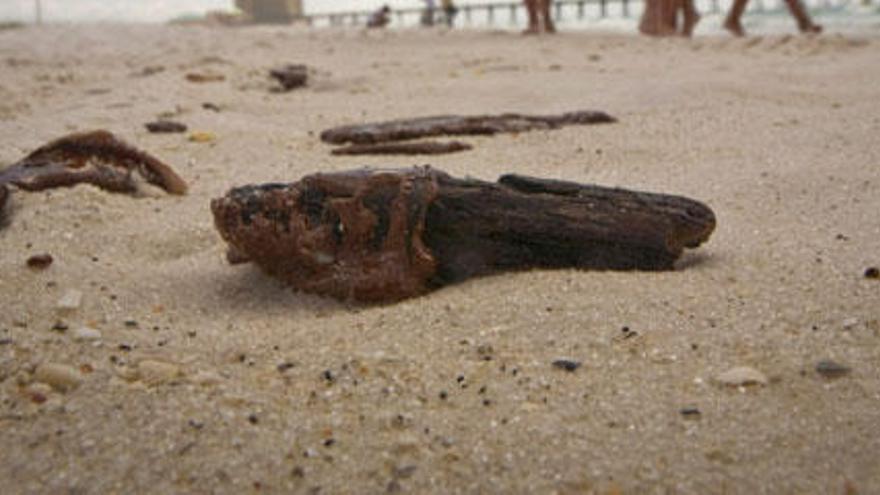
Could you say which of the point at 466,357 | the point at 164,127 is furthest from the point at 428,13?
the point at 466,357

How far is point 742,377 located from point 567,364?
0.32 metres

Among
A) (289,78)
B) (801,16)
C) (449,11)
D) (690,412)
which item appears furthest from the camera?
(449,11)

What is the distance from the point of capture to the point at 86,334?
1987mm

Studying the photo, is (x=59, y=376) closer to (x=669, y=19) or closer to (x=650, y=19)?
(x=669, y=19)

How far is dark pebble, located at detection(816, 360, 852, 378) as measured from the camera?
5.57 feet

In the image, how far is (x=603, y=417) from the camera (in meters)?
1.60

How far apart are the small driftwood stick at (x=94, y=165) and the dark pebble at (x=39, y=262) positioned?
0.75 metres

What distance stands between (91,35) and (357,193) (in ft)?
43.8

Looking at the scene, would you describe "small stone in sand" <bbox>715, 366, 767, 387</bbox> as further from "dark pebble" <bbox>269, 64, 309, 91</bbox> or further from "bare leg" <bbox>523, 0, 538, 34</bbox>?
"bare leg" <bbox>523, 0, 538, 34</bbox>

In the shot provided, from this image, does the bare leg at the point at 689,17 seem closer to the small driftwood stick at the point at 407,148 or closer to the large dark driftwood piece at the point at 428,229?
the small driftwood stick at the point at 407,148

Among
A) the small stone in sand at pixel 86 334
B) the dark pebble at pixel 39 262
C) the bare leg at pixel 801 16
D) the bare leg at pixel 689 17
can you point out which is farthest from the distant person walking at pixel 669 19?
the small stone in sand at pixel 86 334

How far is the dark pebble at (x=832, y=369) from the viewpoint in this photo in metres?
1.70

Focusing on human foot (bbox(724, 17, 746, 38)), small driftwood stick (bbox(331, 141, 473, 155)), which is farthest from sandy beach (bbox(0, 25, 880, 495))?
human foot (bbox(724, 17, 746, 38))

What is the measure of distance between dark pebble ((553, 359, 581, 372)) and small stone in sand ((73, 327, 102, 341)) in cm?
96
